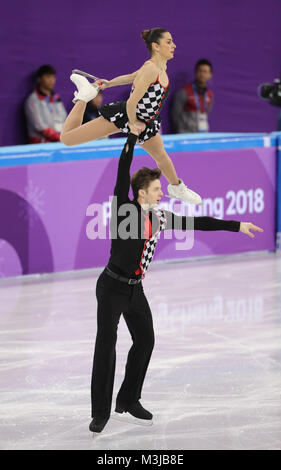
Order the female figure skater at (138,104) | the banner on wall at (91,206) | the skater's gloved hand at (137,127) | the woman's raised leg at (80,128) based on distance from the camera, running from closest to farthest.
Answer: the skater's gloved hand at (137,127) < the female figure skater at (138,104) < the woman's raised leg at (80,128) < the banner on wall at (91,206)

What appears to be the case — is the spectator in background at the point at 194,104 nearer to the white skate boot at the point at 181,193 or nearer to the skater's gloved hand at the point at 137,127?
the white skate boot at the point at 181,193

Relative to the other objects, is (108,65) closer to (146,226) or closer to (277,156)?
(277,156)

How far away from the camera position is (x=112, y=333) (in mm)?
5805

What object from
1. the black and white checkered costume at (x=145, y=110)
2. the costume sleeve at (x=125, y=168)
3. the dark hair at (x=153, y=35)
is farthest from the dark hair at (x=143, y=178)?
the dark hair at (x=153, y=35)

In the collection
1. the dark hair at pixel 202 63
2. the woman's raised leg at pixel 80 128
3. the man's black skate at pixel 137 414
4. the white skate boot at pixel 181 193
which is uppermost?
the woman's raised leg at pixel 80 128

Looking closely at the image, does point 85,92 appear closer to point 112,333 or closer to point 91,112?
point 112,333

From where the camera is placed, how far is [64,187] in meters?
10.3

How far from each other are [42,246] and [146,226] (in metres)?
4.50

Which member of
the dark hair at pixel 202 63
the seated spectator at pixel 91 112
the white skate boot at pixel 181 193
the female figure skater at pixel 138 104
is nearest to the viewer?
the female figure skater at pixel 138 104

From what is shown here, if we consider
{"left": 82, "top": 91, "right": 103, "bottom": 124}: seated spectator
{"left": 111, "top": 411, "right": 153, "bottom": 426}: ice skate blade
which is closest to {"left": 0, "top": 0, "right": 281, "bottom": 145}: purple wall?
{"left": 82, "top": 91, "right": 103, "bottom": 124}: seated spectator

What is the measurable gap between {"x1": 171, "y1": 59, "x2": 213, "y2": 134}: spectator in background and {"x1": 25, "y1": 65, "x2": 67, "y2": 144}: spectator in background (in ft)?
6.55

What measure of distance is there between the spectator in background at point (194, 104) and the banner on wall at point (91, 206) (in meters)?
2.21

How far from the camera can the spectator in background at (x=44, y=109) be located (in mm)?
12086
